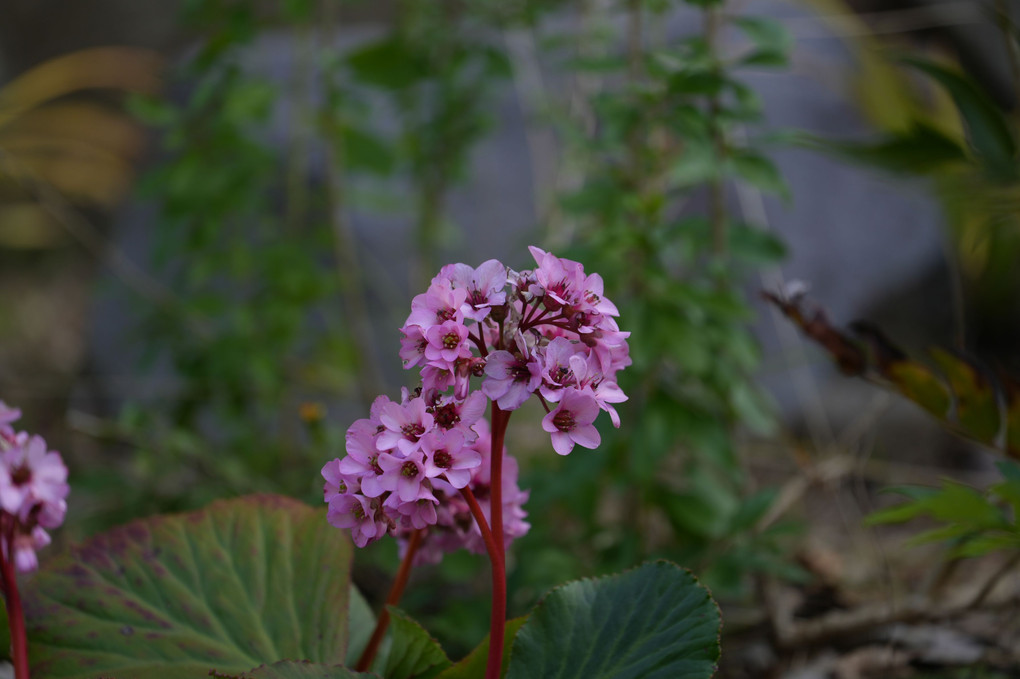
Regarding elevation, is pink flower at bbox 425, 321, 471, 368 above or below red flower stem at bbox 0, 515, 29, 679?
above

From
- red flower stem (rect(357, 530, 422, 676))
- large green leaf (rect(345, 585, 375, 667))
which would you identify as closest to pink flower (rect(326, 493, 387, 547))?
red flower stem (rect(357, 530, 422, 676))

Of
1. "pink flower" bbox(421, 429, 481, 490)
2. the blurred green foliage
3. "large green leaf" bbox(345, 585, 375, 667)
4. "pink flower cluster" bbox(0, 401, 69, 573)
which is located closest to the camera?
"pink flower" bbox(421, 429, 481, 490)

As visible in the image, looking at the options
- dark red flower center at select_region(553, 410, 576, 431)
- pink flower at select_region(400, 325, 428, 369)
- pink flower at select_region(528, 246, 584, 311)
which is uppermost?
pink flower at select_region(528, 246, 584, 311)

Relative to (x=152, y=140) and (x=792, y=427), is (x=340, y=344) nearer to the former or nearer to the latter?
(x=792, y=427)

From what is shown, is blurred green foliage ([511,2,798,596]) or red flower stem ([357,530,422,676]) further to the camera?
blurred green foliage ([511,2,798,596])

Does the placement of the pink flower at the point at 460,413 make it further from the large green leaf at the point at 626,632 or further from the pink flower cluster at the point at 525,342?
the large green leaf at the point at 626,632

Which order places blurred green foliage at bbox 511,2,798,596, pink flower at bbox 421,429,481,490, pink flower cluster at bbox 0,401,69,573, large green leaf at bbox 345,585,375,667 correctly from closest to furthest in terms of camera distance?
pink flower at bbox 421,429,481,490
pink flower cluster at bbox 0,401,69,573
large green leaf at bbox 345,585,375,667
blurred green foliage at bbox 511,2,798,596

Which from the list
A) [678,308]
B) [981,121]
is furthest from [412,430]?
[678,308]

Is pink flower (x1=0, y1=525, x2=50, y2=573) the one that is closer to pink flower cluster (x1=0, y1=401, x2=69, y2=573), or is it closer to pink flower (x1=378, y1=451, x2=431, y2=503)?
pink flower cluster (x1=0, y1=401, x2=69, y2=573)
